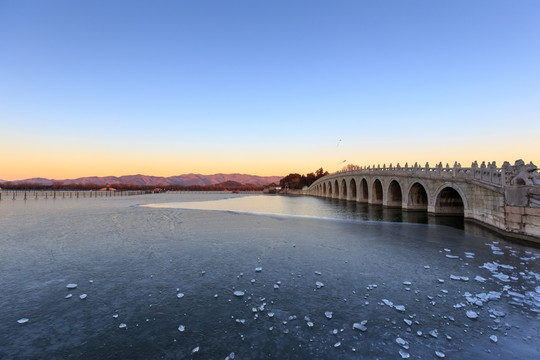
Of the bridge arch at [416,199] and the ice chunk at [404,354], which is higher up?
the bridge arch at [416,199]

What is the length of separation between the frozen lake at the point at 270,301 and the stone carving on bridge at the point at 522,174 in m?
4.00

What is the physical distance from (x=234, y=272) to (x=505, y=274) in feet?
36.0

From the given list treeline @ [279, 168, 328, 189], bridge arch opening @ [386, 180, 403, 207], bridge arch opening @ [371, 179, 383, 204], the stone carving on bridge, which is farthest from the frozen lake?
treeline @ [279, 168, 328, 189]

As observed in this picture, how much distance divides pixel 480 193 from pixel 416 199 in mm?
14365

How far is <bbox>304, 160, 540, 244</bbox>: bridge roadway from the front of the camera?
16312 mm

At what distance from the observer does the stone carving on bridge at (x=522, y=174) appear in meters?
16.2

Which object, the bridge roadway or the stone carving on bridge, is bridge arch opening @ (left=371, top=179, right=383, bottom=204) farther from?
the stone carving on bridge

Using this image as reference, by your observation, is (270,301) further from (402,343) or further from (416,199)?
(416,199)

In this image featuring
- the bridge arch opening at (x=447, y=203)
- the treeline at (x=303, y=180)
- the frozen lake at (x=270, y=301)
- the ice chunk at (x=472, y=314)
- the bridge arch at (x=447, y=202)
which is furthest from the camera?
the treeline at (x=303, y=180)

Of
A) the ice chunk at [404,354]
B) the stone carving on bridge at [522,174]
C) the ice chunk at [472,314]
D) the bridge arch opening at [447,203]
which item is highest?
the stone carving on bridge at [522,174]

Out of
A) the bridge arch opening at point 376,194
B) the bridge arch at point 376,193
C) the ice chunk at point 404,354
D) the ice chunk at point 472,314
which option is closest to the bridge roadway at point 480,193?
the bridge arch at point 376,193

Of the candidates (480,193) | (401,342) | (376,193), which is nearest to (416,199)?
(480,193)

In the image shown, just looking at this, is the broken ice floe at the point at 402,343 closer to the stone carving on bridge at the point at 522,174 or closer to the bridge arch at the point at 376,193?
the stone carving on bridge at the point at 522,174

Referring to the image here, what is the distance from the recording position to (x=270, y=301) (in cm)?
855
